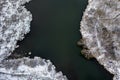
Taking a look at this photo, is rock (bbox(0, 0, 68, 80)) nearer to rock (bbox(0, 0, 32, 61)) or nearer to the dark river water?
rock (bbox(0, 0, 32, 61))

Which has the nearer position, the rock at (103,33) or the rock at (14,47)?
Result: the rock at (14,47)

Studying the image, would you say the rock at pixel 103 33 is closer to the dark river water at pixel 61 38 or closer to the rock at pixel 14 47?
the dark river water at pixel 61 38

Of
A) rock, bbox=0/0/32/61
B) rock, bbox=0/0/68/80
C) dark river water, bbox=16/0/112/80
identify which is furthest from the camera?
rock, bbox=0/0/32/61

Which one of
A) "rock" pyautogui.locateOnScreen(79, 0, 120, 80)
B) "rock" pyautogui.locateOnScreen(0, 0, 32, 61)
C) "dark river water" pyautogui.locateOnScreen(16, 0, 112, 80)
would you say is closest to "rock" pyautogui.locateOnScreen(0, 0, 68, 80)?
"rock" pyautogui.locateOnScreen(0, 0, 32, 61)

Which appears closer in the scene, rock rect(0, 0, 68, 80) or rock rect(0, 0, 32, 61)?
rock rect(0, 0, 68, 80)

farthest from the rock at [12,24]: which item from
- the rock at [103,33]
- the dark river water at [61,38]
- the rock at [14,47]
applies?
the rock at [103,33]

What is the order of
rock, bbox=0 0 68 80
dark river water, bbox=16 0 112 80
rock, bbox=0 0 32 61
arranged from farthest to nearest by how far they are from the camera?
rock, bbox=0 0 32 61 < dark river water, bbox=16 0 112 80 < rock, bbox=0 0 68 80

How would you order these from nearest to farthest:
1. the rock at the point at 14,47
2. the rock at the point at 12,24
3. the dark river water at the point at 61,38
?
1. the rock at the point at 14,47
2. the dark river water at the point at 61,38
3. the rock at the point at 12,24

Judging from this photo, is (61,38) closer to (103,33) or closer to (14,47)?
(103,33)
